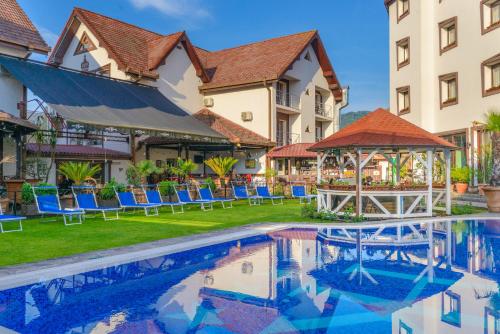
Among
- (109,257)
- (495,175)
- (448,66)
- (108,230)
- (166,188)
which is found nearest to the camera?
(109,257)

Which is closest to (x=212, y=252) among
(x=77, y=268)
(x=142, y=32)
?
(x=77, y=268)

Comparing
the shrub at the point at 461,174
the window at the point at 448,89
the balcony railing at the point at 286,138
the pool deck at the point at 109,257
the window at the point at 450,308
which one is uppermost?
the window at the point at 448,89

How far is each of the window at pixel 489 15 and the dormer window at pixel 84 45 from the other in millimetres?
20899

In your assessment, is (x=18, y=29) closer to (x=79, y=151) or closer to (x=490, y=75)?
(x=79, y=151)

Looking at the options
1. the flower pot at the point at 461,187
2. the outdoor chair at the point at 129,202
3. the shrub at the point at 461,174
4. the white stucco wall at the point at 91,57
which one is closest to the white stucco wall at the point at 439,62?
the shrub at the point at 461,174

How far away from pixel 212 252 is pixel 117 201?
8.46 meters

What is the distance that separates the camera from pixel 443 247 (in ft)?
35.1

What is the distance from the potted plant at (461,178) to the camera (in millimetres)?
21844

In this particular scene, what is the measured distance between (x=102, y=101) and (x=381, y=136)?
12056 millimetres

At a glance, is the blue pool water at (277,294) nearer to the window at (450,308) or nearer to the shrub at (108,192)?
the window at (450,308)

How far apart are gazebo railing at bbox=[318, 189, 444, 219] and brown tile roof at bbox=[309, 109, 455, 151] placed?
5.12ft

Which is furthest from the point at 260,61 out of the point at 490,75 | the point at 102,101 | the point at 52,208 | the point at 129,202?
the point at 52,208

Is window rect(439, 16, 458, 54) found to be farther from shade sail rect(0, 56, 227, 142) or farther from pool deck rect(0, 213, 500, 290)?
pool deck rect(0, 213, 500, 290)

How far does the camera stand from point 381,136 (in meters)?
14.4
